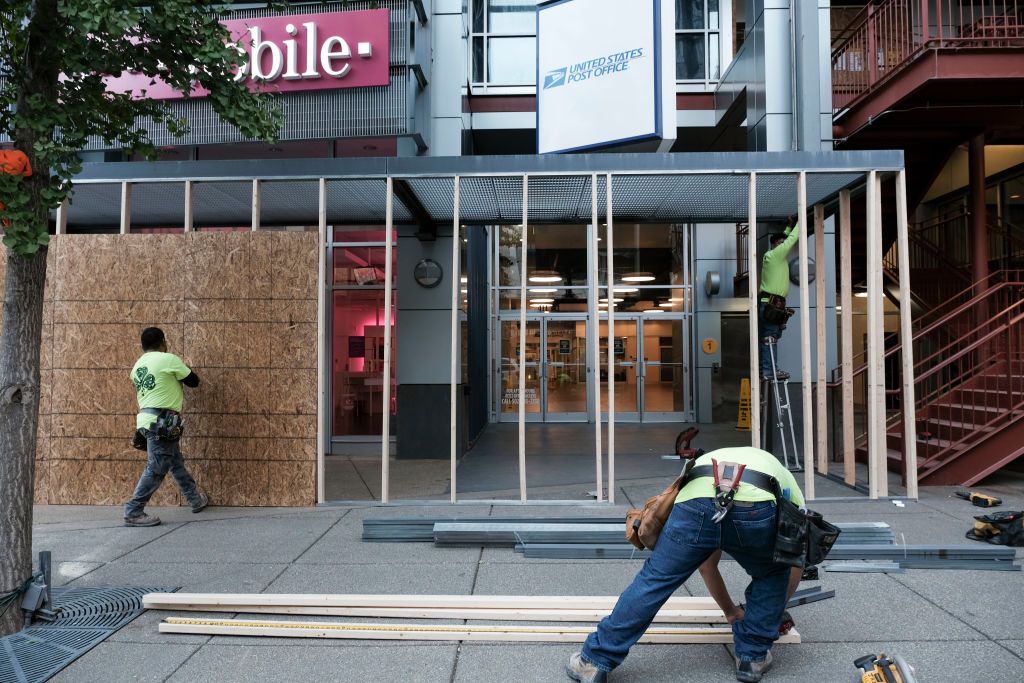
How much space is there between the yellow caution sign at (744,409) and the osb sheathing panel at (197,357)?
9.48 metres

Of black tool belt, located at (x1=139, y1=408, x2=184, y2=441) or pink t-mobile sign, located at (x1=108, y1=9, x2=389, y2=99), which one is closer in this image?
black tool belt, located at (x1=139, y1=408, x2=184, y2=441)

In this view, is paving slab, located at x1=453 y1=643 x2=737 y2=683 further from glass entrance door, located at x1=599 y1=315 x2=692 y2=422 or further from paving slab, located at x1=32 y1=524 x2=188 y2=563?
glass entrance door, located at x1=599 y1=315 x2=692 y2=422

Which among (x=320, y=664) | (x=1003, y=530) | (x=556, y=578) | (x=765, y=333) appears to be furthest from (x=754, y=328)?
(x=320, y=664)

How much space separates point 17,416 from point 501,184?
522 cm

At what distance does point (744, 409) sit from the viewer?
1414 centimetres

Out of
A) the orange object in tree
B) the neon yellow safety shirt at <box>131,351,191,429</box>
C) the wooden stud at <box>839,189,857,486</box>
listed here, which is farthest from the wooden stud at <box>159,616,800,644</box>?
the wooden stud at <box>839,189,857,486</box>

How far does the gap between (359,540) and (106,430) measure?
333 centimetres

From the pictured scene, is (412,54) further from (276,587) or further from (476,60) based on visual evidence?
(276,587)

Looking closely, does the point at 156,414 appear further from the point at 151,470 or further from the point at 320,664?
the point at 320,664

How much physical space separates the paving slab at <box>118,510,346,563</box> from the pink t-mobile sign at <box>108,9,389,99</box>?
20.3ft

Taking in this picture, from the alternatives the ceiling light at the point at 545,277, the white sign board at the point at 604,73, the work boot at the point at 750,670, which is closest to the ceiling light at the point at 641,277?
the ceiling light at the point at 545,277

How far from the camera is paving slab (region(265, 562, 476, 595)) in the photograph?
478 centimetres

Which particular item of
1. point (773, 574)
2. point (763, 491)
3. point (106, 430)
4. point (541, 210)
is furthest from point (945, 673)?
point (106, 430)

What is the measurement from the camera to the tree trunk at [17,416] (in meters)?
4.12
